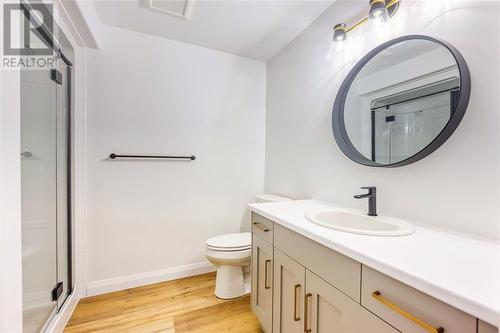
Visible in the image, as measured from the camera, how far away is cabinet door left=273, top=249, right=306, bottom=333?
1.07 meters

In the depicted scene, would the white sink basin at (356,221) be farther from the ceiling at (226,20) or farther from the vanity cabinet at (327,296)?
the ceiling at (226,20)

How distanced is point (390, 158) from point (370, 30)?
0.80 meters

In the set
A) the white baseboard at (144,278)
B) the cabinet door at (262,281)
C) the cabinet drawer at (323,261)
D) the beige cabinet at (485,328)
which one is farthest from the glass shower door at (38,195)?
the beige cabinet at (485,328)

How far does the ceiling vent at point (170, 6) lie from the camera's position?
1.56 meters

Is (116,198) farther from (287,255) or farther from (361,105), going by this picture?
(361,105)

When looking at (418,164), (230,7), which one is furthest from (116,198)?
(418,164)

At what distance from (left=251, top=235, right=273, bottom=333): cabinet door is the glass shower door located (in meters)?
1.22

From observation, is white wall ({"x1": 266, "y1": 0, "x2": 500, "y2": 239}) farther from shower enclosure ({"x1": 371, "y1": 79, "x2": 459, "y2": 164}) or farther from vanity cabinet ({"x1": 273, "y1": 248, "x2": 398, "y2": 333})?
vanity cabinet ({"x1": 273, "y1": 248, "x2": 398, "y2": 333})

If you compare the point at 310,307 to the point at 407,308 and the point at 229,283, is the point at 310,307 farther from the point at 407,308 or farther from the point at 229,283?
the point at 229,283

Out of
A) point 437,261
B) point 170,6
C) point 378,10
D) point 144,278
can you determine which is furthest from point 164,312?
point 378,10

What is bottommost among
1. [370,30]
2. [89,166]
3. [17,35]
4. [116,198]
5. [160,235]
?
[160,235]

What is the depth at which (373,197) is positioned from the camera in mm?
1221

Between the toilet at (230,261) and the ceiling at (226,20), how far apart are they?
1799 millimetres

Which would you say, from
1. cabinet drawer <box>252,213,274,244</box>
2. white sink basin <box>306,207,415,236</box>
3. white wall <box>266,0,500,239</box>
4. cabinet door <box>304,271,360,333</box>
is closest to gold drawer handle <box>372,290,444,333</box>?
cabinet door <box>304,271,360,333</box>
